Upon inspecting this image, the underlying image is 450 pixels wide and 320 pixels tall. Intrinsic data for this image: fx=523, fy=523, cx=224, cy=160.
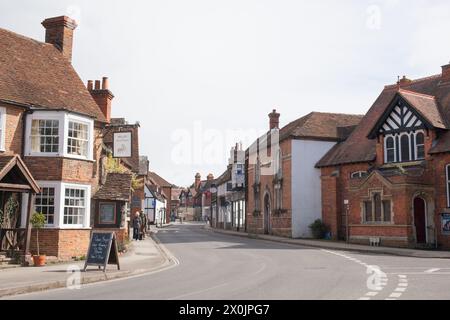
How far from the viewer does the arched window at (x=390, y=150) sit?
32.2m

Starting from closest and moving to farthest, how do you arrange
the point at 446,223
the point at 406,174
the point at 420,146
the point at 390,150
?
the point at 446,223, the point at 406,174, the point at 420,146, the point at 390,150

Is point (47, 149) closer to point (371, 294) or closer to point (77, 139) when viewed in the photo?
point (77, 139)

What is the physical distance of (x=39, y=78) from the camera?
22891 mm

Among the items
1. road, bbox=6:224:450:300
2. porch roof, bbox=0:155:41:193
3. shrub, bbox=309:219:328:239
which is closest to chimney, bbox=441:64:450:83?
shrub, bbox=309:219:328:239

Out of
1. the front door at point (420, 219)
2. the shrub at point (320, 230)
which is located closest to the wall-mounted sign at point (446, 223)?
the front door at point (420, 219)

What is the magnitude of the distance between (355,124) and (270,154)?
25.1ft

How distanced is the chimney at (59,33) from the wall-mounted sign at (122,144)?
463cm

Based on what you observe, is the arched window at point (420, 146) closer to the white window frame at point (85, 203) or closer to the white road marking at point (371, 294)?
the white window frame at point (85, 203)

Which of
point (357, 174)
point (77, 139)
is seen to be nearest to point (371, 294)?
point (77, 139)

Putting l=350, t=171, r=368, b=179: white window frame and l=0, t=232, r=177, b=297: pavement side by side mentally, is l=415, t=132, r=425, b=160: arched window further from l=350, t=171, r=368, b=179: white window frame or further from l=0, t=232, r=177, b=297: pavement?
l=0, t=232, r=177, b=297: pavement

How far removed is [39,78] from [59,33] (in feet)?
14.0
